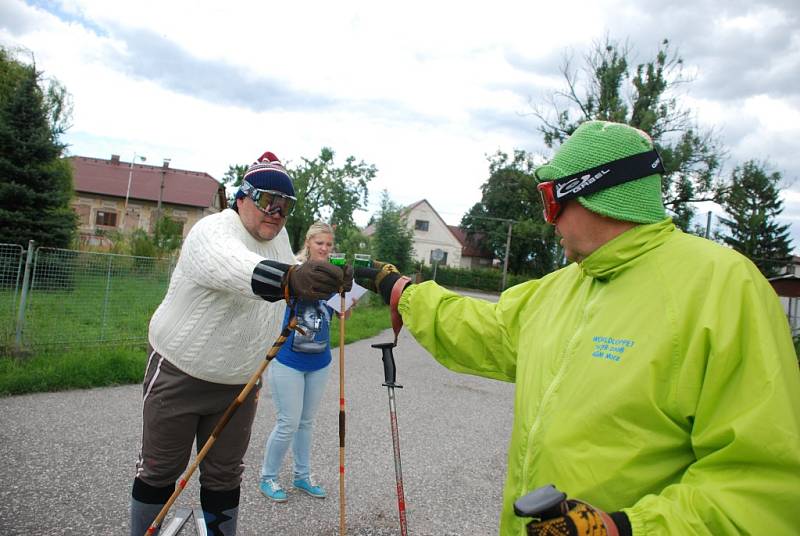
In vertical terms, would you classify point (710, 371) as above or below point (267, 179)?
below

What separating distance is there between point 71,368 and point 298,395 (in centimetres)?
434

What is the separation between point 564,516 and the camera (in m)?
1.31

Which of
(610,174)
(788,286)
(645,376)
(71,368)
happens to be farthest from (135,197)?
(645,376)

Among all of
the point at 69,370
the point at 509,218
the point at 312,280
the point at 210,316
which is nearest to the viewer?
the point at 312,280

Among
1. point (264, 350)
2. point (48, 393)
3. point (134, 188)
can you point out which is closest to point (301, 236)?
point (134, 188)

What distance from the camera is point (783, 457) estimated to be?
1.23m

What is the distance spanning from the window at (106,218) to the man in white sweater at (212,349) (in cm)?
5118

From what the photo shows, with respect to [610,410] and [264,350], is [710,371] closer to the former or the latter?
[610,410]

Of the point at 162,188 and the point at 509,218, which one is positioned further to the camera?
the point at 509,218

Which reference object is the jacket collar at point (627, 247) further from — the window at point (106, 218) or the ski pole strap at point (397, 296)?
the window at point (106, 218)

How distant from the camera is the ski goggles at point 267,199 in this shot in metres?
2.71

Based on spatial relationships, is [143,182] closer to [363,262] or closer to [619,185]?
[363,262]

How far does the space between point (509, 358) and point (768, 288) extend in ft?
3.41

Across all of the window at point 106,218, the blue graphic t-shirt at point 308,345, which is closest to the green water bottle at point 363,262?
the blue graphic t-shirt at point 308,345
